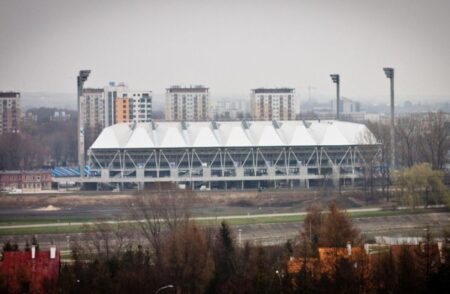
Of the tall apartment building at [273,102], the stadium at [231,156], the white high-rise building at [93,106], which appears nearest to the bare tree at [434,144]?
the stadium at [231,156]

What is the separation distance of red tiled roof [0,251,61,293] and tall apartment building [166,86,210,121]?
66565 millimetres

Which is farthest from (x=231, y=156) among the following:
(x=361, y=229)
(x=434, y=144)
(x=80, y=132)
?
(x=361, y=229)

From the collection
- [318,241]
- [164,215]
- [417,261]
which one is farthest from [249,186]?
[417,261]

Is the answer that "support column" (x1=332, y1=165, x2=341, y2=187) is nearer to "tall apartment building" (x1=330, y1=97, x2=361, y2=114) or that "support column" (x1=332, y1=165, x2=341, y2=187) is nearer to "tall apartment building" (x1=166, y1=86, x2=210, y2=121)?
"tall apartment building" (x1=166, y1=86, x2=210, y2=121)

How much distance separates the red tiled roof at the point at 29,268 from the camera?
24.6 meters

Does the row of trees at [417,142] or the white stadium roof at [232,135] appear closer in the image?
the row of trees at [417,142]

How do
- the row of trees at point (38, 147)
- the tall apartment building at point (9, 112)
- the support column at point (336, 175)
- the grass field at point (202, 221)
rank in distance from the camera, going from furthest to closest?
the tall apartment building at point (9, 112)
the row of trees at point (38, 147)
the support column at point (336, 175)
the grass field at point (202, 221)

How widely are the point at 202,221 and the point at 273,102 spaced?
5678 centimetres

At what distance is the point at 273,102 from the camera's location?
94.7 metres

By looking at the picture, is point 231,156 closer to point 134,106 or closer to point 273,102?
point 134,106

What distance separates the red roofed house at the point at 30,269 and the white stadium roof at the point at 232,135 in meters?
30.5

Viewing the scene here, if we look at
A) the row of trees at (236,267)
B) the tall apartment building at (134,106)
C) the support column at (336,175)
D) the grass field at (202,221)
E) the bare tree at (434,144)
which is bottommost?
the row of trees at (236,267)

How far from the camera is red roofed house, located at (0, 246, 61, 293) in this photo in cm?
2445

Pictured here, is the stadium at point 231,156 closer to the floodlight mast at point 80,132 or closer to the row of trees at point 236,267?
the floodlight mast at point 80,132
